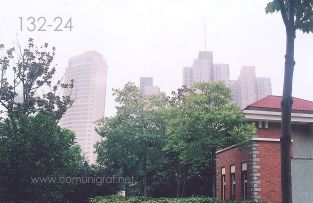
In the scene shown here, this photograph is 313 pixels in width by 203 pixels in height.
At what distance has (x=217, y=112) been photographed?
26.2 meters

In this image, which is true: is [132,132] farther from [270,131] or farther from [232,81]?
[232,81]

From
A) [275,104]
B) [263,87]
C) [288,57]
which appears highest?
[263,87]

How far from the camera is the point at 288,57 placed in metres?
6.90

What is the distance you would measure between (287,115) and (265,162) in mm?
15622

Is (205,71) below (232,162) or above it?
above

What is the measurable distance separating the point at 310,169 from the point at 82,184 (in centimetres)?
2235

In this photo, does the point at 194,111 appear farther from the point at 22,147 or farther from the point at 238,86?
the point at 238,86

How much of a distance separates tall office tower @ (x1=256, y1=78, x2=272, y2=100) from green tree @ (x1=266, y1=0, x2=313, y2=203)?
157 metres

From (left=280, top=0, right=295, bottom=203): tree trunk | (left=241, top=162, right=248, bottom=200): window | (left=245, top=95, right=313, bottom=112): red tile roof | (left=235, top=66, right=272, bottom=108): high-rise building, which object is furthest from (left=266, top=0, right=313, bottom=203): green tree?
(left=235, top=66, right=272, bottom=108): high-rise building

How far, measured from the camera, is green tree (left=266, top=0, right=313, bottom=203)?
6184mm

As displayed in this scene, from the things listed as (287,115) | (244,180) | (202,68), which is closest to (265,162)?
(244,180)

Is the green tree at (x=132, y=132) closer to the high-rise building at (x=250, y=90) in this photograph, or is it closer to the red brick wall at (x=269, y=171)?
the red brick wall at (x=269, y=171)

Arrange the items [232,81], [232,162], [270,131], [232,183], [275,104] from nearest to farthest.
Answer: [232,162]
[232,183]
[270,131]
[275,104]
[232,81]

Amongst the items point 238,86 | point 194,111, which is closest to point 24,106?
point 194,111
